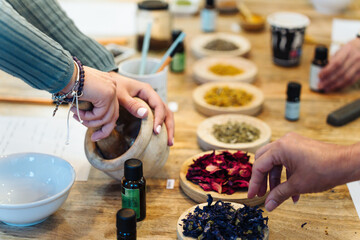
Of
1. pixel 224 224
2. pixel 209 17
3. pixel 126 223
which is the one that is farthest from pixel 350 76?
pixel 126 223

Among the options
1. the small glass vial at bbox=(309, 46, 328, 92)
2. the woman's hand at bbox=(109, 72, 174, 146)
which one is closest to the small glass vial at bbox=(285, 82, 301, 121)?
the small glass vial at bbox=(309, 46, 328, 92)

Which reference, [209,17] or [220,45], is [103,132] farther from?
[209,17]

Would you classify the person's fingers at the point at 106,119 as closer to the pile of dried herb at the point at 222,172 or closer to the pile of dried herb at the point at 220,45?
the pile of dried herb at the point at 222,172

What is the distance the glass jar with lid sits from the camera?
2355mm

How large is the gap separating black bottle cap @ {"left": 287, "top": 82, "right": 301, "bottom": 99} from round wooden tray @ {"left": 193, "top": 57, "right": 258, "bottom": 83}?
0.34 m

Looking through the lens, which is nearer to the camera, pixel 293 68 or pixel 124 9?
pixel 293 68

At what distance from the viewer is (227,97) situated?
6.20ft

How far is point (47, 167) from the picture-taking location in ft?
4.42

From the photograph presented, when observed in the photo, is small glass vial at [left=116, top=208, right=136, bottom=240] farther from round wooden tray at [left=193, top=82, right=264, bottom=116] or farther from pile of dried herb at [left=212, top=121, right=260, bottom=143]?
round wooden tray at [left=193, top=82, right=264, bottom=116]

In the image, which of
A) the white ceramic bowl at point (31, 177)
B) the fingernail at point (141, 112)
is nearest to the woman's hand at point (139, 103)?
the fingernail at point (141, 112)

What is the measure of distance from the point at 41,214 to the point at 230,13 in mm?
2091

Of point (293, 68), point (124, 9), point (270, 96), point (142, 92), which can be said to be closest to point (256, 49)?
point (293, 68)

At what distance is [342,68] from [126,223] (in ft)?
4.17

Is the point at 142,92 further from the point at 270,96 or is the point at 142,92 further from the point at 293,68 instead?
the point at 293,68
